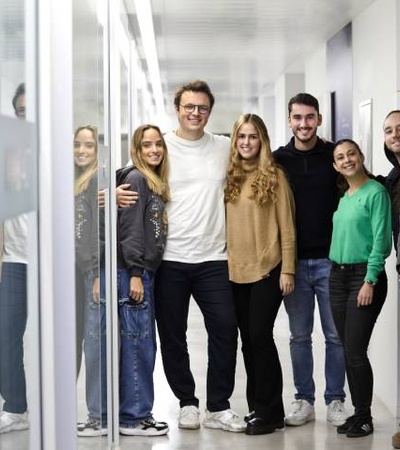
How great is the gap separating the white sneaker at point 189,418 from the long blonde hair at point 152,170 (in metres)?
1.15

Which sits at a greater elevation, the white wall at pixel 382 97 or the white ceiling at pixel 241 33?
the white ceiling at pixel 241 33

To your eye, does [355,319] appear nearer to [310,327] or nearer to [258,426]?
[310,327]

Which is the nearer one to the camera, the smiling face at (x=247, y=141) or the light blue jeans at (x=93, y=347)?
the light blue jeans at (x=93, y=347)

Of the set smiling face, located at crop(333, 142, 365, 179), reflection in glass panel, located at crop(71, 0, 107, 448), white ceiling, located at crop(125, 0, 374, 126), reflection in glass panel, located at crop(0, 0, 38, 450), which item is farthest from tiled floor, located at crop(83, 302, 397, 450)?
white ceiling, located at crop(125, 0, 374, 126)

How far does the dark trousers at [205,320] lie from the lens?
4.73 metres

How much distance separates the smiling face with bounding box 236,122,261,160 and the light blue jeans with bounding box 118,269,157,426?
2.56 ft

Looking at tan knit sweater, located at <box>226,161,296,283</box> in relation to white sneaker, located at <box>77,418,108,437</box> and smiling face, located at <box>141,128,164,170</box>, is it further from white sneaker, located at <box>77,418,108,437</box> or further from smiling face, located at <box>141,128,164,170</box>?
white sneaker, located at <box>77,418,108,437</box>

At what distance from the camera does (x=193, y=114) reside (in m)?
4.68

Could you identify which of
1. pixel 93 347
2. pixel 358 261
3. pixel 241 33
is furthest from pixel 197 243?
pixel 241 33

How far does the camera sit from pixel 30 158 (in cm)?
221

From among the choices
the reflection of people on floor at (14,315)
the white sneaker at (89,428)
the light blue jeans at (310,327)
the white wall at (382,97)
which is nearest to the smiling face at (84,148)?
the reflection of people on floor at (14,315)

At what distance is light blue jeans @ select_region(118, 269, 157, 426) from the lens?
471 centimetres

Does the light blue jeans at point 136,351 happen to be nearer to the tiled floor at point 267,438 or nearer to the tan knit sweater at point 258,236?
the tiled floor at point 267,438

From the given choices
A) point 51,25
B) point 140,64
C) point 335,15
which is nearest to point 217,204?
point 51,25
